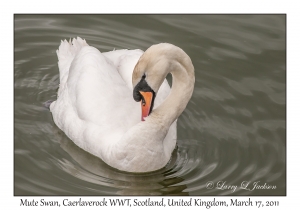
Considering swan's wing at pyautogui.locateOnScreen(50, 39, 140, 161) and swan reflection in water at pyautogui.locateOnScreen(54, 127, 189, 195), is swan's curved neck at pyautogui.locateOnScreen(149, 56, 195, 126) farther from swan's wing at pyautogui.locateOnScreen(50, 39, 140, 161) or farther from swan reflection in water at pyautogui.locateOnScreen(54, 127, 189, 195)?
swan reflection in water at pyautogui.locateOnScreen(54, 127, 189, 195)

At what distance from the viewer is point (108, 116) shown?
31.3 feet

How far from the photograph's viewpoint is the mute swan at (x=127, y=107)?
876 centimetres

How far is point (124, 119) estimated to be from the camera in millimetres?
9555

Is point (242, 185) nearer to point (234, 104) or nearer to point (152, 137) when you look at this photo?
point (152, 137)

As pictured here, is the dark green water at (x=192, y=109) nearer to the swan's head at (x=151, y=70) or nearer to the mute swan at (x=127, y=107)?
the mute swan at (x=127, y=107)

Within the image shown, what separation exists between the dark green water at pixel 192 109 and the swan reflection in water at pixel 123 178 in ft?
0.05

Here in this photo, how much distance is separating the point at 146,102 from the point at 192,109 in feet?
7.43

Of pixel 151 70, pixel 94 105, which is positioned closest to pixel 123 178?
pixel 94 105

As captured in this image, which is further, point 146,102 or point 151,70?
point 146,102

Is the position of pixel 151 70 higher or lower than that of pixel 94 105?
higher

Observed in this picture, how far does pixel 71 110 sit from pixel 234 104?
9.52 feet

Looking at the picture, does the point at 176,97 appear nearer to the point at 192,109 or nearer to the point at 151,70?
the point at 151,70

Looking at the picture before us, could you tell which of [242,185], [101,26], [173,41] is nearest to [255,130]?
[242,185]

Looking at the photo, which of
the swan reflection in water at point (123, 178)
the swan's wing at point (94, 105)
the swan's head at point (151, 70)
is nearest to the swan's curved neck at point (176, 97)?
the swan's head at point (151, 70)
